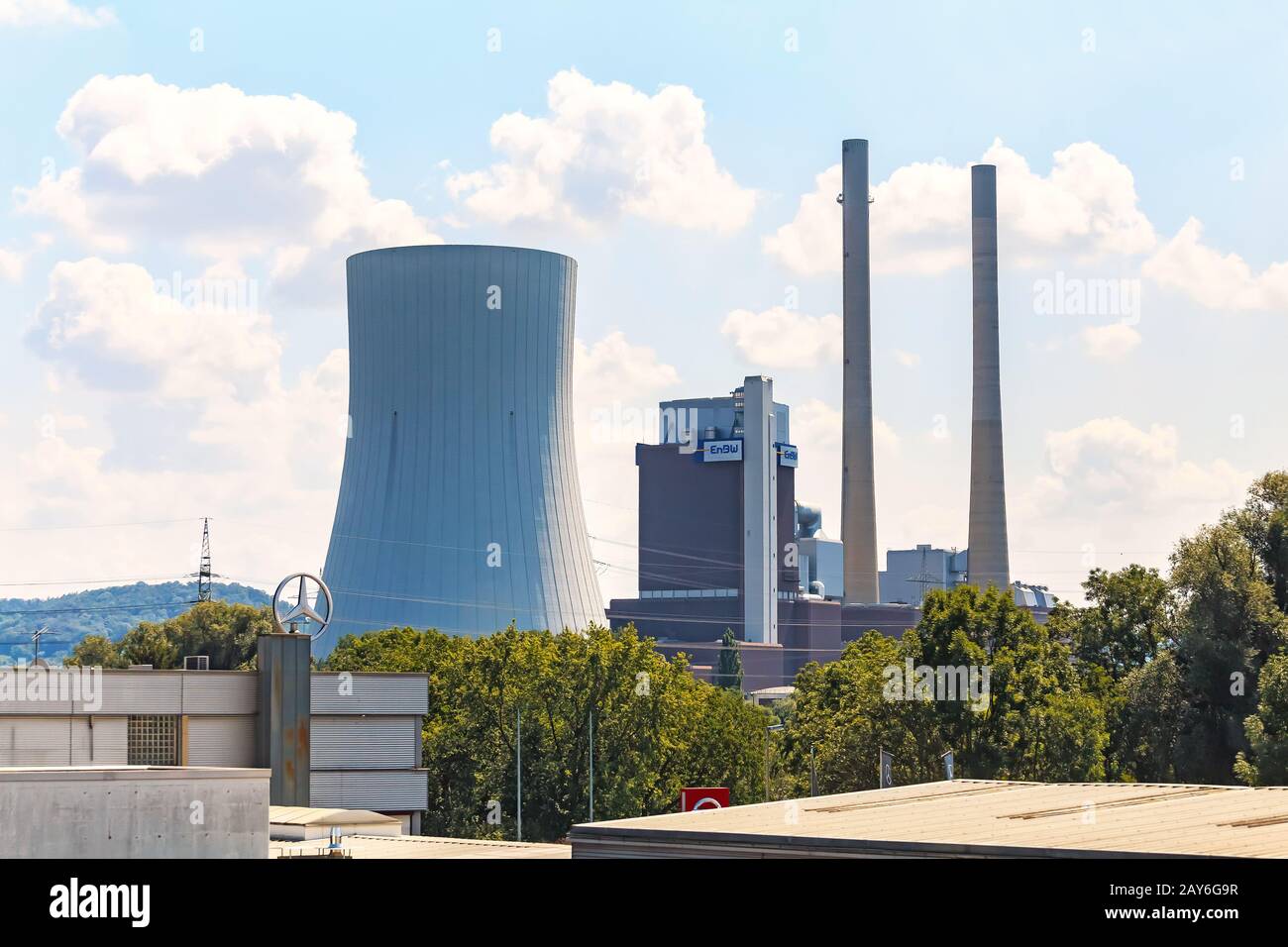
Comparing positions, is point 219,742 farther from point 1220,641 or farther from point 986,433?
point 986,433

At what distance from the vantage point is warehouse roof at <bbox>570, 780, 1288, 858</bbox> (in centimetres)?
1499

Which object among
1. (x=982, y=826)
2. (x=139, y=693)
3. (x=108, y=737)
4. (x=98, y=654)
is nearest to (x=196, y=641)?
(x=98, y=654)

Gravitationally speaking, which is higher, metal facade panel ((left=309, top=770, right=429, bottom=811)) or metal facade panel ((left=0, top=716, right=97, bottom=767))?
metal facade panel ((left=0, top=716, right=97, bottom=767))

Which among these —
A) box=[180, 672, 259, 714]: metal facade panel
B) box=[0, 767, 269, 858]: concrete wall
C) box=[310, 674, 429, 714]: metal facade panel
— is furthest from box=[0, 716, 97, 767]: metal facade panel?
box=[0, 767, 269, 858]: concrete wall

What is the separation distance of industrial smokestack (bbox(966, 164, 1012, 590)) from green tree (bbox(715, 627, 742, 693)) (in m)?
32.7

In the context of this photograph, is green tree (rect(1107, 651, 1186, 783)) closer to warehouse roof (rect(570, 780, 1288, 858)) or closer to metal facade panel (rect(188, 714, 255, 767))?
metal facade panel (rect(188, 714, 255, 767))

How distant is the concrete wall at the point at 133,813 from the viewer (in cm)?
1833

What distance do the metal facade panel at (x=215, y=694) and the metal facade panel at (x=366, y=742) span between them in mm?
4715

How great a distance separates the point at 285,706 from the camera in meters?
34.2

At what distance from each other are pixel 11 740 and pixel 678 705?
33.2m

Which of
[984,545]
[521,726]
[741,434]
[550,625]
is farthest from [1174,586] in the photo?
[741,434]

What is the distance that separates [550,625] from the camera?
2911 inches

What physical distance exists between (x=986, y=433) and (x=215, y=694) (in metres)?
75.2
